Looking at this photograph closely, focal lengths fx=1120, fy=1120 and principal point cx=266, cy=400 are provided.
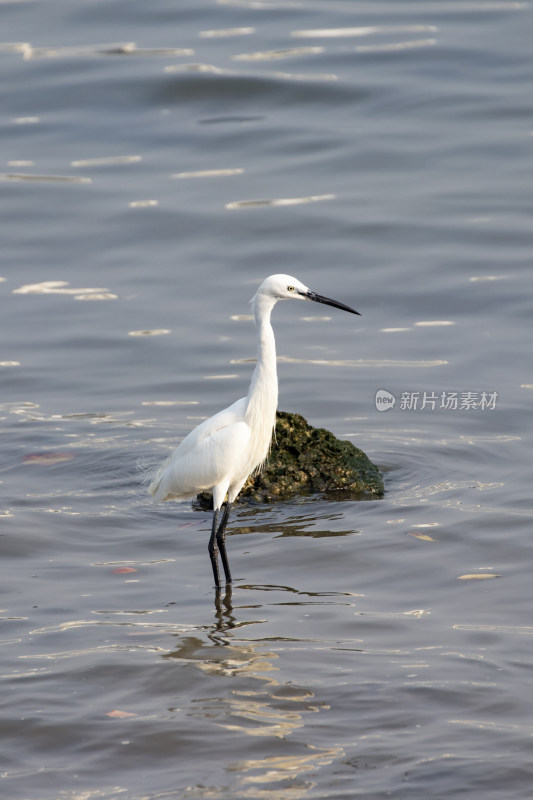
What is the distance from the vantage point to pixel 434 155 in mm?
16062

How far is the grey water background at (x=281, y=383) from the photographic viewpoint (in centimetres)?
486

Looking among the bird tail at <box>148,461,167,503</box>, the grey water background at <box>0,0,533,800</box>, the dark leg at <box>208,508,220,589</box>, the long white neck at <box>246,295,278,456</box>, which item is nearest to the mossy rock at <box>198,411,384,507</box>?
the grey water background at <box>0,0,533,800</box>

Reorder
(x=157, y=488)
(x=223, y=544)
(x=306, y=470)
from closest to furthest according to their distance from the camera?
(x=223, y=544) → (x=157, y=488) → (x=306, y=470)

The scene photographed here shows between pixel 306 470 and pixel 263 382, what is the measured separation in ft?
4.13

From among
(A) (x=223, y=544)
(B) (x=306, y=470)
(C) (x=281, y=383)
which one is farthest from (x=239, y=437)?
(C) (x=281, y=383)

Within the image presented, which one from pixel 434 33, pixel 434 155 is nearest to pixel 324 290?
pixel 434 155

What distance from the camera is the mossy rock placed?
7.71 meters

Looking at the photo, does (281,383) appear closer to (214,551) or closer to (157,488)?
(157,488)

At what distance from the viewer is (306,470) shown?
7773mm

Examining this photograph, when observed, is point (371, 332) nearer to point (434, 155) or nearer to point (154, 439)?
point (154, 439)

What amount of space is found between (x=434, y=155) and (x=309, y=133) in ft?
7.51

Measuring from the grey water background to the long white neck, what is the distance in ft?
2.46

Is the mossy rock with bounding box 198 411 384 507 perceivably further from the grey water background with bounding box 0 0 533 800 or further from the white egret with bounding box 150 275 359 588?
the white egret with bounding box 150 275 359 588

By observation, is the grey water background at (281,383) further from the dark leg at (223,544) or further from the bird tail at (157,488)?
the bird tail at (157,488)
